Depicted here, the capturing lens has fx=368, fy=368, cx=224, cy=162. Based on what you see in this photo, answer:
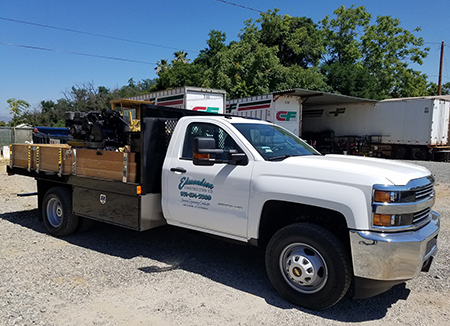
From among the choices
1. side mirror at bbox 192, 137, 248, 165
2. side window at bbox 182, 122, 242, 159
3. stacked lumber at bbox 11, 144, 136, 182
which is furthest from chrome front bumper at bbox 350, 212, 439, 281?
stacked lumber at bbox 11, 144, 136, 182

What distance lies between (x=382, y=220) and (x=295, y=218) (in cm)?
104

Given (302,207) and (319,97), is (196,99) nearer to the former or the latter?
(319,97)

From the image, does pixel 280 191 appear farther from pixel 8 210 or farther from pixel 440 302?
pixel 8 210

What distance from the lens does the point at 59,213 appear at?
20.6 feet

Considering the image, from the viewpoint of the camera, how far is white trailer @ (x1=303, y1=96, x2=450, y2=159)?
2000cm

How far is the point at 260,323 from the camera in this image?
11.3ft

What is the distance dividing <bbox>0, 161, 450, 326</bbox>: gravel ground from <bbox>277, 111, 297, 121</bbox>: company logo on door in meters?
11.5

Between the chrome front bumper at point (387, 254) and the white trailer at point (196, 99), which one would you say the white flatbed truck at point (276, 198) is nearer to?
the chrome front bumper at point (387, 254)

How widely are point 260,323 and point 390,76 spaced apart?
34.9 meters

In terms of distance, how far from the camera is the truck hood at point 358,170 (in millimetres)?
3466

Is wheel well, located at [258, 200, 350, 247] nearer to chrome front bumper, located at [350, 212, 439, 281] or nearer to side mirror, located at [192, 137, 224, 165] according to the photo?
chrome front bumper, located at [350, 212, 439, 281]

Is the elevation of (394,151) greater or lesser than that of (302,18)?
lesser

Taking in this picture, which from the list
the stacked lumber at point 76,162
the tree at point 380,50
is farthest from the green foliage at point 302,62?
the stacked lumber at point 76,162

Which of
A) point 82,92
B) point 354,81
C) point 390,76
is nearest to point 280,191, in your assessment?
point 354,81
